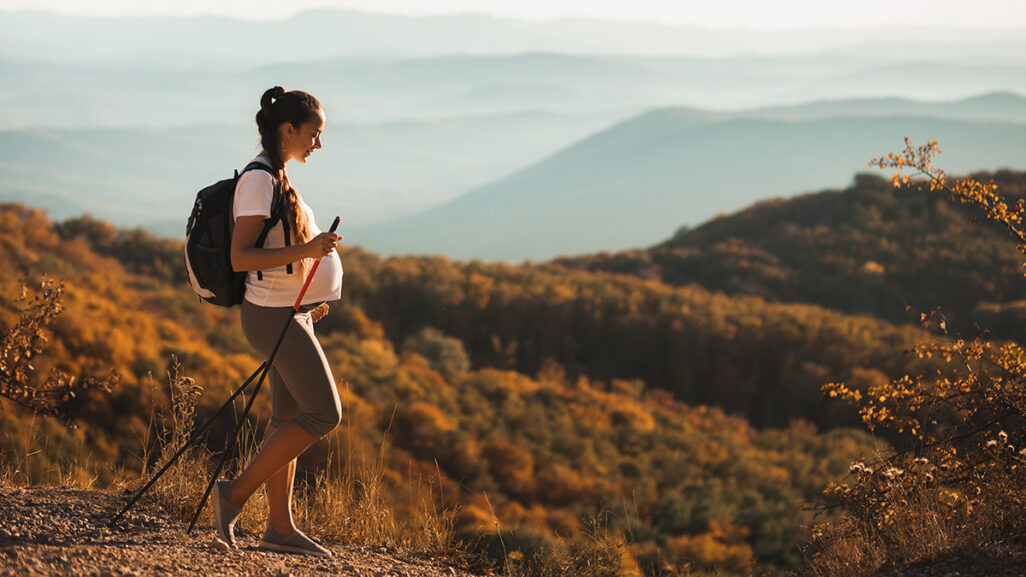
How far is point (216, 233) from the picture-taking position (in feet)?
8.93

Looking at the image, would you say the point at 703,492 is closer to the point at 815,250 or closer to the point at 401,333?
the point at 401,333

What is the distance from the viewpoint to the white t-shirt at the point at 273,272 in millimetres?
2631

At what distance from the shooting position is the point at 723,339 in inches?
927

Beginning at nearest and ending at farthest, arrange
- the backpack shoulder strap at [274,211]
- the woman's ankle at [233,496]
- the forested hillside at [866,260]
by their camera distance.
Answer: the backpack shoulder strap at [274,211], the woman's ankle at [233,496], the forested hillside at [866,260]

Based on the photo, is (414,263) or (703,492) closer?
(703,492)

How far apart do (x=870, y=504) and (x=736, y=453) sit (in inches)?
498

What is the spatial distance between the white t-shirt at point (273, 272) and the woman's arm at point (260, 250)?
0.04 metres

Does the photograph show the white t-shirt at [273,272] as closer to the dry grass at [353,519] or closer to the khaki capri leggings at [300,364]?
the khaki capri leggings at [300,364]

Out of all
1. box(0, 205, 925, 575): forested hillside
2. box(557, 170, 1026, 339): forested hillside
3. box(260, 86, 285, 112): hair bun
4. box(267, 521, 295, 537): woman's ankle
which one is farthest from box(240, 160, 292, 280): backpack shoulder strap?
box(557, 170, 1026, 339): forested hillside

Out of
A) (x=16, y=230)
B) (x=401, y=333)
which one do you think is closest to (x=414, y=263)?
(x=401, y=333)

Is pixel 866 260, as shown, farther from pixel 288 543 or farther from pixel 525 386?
pixel 288 543

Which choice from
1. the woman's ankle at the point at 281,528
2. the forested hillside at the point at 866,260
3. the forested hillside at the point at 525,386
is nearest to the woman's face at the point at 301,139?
the woman's ankle at the point at 281,528

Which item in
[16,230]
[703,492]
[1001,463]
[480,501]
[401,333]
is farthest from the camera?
[401,333]

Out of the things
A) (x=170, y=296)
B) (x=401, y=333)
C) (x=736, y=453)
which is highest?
(x=170, y=296)
